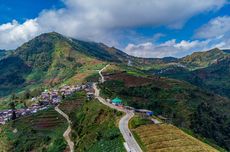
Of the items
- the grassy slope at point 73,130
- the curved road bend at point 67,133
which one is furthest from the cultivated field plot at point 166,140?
the curved road bend at point 67,133

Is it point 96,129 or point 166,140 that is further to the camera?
point 96,129

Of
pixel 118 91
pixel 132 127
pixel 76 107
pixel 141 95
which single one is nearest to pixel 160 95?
pixel 141 95

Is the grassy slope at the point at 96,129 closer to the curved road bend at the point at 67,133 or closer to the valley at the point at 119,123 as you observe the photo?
the valley at the point at 119,123

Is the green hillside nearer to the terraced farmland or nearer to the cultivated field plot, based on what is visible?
the terraced farmland

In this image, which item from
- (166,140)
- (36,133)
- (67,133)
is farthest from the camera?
(36,133)

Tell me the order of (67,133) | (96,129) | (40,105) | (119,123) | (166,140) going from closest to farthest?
(166,140) → (119,123) → (96,129) → (67,133) → (40,105)

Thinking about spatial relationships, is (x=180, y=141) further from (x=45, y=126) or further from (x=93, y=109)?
(x=45, y=126)

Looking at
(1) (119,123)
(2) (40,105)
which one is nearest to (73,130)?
(1) (119,123)

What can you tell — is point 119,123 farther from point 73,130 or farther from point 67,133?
point 67,133

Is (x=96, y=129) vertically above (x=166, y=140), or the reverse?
(x=166, y=140)

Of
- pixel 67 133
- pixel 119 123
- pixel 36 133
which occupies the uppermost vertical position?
pixel 119 123
